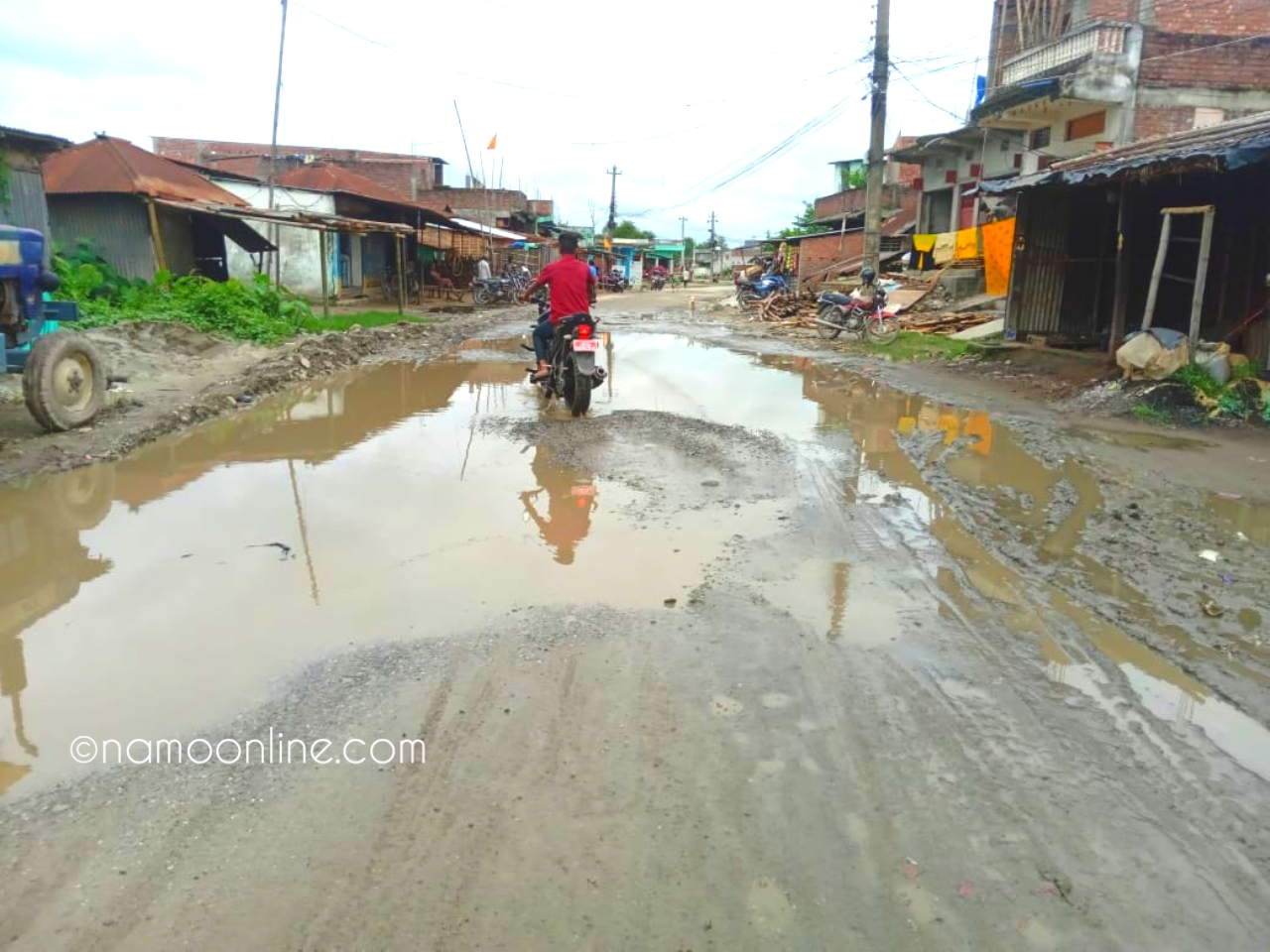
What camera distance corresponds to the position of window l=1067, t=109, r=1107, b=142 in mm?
20188

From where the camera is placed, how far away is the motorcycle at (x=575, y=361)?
887 cm

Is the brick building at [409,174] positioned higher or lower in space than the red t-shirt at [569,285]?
higher

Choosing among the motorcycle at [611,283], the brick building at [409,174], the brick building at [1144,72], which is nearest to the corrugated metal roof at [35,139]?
the brick building at [1144,72]

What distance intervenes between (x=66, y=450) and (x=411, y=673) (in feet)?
17.2

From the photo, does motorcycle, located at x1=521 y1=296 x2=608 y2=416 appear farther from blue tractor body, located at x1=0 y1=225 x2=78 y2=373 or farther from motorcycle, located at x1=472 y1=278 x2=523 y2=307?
motorcycle, located at x1=472 y1=278 x2=523 y2=307

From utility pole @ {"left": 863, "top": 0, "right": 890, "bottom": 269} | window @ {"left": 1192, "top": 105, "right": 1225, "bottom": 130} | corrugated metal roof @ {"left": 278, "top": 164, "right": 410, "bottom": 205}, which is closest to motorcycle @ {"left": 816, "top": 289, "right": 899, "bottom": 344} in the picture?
utility pole @ {"left": 863, "top": 0, "right": 890, "bottom": 269}

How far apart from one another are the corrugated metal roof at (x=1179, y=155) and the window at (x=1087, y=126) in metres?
8.87

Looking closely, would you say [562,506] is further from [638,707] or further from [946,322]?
[946,322]

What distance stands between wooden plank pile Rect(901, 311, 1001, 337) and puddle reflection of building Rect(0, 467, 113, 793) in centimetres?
1638

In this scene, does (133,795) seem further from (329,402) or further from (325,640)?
(329,402)

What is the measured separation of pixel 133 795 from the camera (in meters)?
2.80

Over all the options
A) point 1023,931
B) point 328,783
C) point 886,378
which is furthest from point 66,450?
point 886,378

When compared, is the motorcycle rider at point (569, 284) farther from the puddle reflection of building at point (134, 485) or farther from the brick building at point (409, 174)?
the brick building at point (409, 174)

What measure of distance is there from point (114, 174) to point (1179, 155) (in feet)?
59.3
